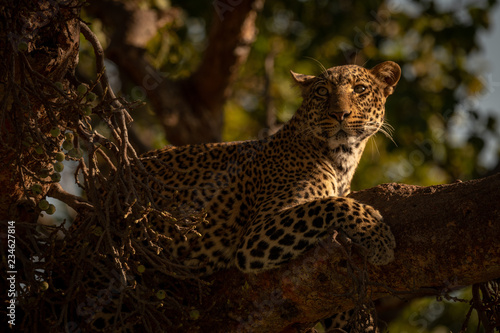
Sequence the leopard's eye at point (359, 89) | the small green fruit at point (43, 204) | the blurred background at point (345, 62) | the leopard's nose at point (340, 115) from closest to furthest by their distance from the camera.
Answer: the small green fruit at point (43, 204) < the leopard's nose at point (340, 115) < the leopard's eye at point (359, 89) < the blurred background at point (345, 62)

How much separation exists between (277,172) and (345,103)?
100 centimetres

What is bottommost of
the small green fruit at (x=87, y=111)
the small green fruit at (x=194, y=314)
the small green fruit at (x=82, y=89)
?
the small green fruit at (x=194, y=314)

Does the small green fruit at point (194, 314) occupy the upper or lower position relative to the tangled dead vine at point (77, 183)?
lower

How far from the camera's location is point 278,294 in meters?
5.55

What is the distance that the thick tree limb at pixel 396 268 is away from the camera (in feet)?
15.6

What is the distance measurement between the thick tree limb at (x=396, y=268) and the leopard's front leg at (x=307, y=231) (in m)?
0.09

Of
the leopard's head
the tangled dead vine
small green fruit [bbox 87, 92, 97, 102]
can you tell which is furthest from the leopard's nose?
small green fruit [bbox 87, 92, 97, 102]

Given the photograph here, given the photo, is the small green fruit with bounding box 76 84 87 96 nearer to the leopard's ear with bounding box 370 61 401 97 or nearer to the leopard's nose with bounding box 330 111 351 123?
the leopard's nose with bounding box 330 111 351 123

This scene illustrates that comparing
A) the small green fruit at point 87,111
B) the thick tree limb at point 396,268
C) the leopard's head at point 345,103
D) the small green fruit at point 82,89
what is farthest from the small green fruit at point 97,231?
Result: the leopard's head at point 345,103

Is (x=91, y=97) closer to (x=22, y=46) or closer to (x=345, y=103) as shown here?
(x=22, y=46)

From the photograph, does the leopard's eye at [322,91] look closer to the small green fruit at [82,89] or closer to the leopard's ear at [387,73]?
the leopard's ear at [387,73]

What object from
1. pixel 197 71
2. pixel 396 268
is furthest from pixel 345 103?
pixel 197 71

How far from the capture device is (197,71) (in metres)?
12.5

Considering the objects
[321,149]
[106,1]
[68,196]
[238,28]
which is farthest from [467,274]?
[106,1]
